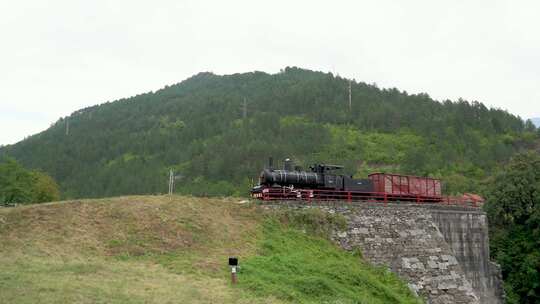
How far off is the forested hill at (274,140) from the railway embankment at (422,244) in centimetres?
4817

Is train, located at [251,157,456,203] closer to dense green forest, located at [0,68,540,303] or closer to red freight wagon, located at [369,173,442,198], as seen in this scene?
red freight wagon, located at [369,173,442,198]

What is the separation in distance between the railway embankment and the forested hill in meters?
48.2

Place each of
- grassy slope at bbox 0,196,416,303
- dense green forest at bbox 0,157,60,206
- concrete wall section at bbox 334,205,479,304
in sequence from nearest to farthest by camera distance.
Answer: grassy slope at bbox 0,196,416,303
concrete wall section at bbox 334,205,479,304
dense green forest at bbox 0,157,60,206

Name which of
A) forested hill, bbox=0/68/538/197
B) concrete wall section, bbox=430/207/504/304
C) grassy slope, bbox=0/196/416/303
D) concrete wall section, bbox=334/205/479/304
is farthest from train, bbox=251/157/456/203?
forested hill, bbox=0/68/538/197

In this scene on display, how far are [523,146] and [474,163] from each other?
18.5 metres

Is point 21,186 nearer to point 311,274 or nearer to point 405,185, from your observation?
point 405,185

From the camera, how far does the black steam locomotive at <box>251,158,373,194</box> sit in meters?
28.9

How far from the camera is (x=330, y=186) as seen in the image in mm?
30875

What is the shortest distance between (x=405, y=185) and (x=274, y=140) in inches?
2456

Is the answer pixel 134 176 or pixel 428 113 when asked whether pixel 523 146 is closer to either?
pixel 428 113

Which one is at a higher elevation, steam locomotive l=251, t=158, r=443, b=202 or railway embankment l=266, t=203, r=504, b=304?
steam locomotive l=251, t=158, r=443, b=202

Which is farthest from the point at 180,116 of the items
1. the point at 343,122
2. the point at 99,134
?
the point at 343,122

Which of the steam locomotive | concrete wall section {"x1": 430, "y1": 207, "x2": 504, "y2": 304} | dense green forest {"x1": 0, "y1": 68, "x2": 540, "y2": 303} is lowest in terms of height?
concrete wall section {"x1": 430, "y1": 207, "x2": 504, "y2": 304}

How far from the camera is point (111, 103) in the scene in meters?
169
